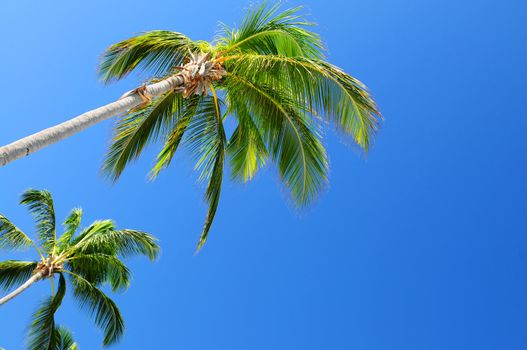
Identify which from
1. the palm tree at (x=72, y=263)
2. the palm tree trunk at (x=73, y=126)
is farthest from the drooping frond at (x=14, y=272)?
the palm tree trunk at (x=73, y=126)

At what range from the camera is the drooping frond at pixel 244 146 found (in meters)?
12.0

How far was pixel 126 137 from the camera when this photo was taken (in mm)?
11391

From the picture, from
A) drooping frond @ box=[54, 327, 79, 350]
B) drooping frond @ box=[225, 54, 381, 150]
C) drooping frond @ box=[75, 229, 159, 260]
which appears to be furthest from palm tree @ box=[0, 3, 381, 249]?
drooping frond @ box=[54, 327, 79, 350]

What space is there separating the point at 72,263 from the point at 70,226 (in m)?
1.37

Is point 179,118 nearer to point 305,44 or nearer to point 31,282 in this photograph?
point 305,44

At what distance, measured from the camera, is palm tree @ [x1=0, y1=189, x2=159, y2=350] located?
1547 cm

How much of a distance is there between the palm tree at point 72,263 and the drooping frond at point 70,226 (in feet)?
0.09

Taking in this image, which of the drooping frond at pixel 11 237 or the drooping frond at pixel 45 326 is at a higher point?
the drooping frond at pixel 11 237

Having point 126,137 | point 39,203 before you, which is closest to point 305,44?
point 126,137

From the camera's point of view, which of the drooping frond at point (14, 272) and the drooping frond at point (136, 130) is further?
the drooping frond at point (14, 272)

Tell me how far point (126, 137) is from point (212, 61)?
2287 millimetres

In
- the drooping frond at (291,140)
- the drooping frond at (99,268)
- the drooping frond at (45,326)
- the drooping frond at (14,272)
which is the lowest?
the drooping frond at (45,326)

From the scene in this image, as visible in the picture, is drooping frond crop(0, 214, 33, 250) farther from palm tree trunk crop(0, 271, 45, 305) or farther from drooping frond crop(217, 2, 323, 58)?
drooping frond crop(217, 2, 323, 58)

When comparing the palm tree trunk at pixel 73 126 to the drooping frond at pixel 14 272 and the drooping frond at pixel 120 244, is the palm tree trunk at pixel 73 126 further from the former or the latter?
the drooping frond at pixel 14 272
